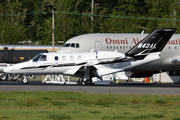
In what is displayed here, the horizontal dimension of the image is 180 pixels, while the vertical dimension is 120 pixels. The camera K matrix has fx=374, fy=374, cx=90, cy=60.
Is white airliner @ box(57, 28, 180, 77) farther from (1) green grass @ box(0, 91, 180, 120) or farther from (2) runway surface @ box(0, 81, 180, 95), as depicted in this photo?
(1) green grass @ box(0, 91, 180, 120)

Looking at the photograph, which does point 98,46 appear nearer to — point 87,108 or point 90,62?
point 90,62

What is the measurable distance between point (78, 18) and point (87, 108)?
58779 mm

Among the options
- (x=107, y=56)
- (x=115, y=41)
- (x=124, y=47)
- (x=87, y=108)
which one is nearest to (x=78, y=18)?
(x=115, y=41)

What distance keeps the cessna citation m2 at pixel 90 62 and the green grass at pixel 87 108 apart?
1118 cm

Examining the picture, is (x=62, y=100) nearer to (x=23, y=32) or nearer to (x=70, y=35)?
(x=70, y=35)

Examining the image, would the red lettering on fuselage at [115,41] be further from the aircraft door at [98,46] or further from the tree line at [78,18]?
the tree line at [78,18]

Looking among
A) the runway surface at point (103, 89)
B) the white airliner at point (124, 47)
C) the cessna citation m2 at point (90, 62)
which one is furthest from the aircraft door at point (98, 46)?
the runway surface at point (103, 89)

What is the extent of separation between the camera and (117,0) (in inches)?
3494

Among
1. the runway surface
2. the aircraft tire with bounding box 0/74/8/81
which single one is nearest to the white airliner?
the runway surface

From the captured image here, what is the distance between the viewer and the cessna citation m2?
31047 mm

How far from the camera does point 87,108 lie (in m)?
15.5

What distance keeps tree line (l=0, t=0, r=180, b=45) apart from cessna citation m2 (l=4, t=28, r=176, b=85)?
29179 millimetres

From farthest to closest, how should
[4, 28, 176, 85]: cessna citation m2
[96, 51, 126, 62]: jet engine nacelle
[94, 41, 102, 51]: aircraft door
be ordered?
[94, 41, 102, 51]: aircraft door → [4, 28, 176, 85]: cessna citation m2 → [96, 51, 126, 62]: jet engine nacelle

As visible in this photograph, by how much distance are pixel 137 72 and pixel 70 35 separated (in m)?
34.1
